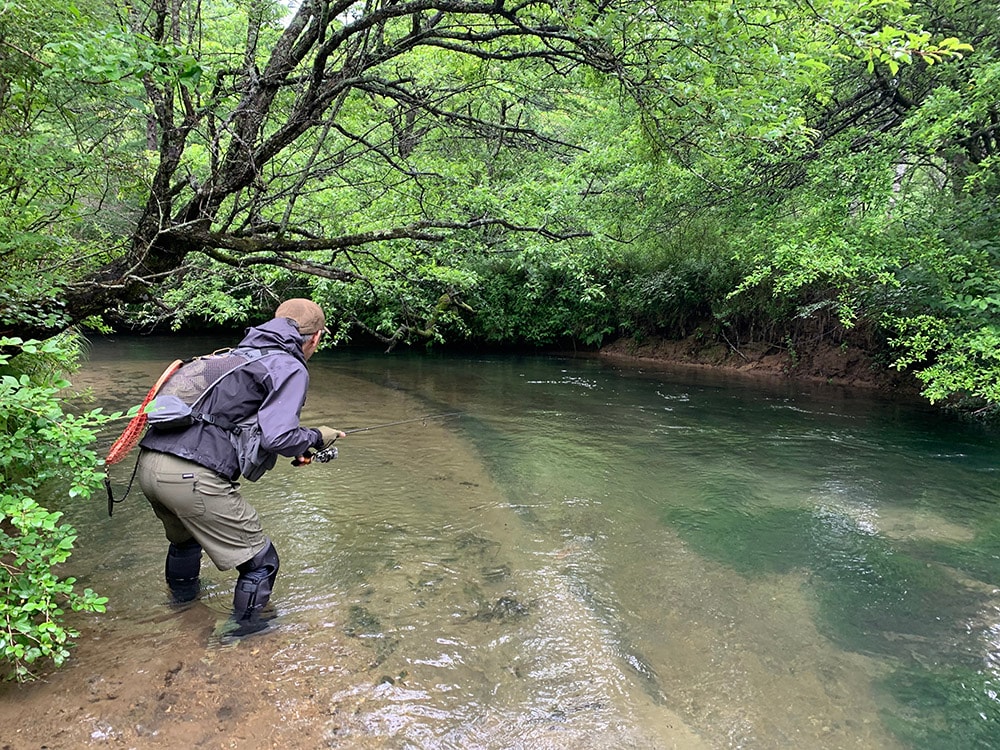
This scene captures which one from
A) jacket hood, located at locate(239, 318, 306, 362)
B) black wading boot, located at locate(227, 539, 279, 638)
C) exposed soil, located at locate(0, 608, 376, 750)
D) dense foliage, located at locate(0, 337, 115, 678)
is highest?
jacket hood, located at locate(239, 318, 306, 362)

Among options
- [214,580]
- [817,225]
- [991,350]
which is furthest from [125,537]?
[817,225]

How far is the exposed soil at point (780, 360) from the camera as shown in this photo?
44.1 feet

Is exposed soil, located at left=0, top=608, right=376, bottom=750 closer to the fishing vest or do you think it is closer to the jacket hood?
the fishing vest

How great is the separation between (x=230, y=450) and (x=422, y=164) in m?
5.64

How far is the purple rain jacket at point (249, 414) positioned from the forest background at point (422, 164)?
500 millimetres

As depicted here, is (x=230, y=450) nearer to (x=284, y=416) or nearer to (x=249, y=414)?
(x=249, y=414)

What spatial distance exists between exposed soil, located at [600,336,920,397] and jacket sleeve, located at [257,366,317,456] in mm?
13241

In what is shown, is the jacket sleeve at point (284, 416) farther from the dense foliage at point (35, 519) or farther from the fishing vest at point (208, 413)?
the dense foliage at point (35, 519)

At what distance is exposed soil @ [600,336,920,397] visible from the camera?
1343 centimetres

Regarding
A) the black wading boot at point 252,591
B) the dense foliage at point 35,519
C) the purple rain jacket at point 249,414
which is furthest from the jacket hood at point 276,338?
the black wading boot at point 252,591

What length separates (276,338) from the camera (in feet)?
11.7

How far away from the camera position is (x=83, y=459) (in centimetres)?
282

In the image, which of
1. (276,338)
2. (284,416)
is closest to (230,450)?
(284,416)

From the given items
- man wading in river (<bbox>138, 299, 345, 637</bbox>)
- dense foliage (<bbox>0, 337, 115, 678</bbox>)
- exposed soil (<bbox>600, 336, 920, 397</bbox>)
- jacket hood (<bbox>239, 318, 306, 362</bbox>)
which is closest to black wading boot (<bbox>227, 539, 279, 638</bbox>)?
man wading in river (<bbox>138, 299, 345, 637</bbox>)
